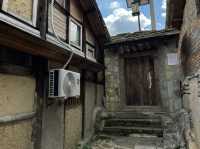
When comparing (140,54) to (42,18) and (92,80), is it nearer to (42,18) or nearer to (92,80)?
(92,80)

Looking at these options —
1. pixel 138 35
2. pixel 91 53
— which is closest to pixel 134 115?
pixel 91 53

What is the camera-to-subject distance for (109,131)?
5648 millimetres

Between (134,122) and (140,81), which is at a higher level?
(140,81)

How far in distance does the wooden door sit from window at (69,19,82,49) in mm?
2831

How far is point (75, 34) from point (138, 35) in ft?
9.31

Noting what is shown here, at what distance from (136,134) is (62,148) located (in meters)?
2.50

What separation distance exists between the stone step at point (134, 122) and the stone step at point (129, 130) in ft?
0.70

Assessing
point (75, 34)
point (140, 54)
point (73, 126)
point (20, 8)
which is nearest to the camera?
point (20, 8)

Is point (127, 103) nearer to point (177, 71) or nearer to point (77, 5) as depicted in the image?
point (177, 71)

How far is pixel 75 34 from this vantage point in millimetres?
5324

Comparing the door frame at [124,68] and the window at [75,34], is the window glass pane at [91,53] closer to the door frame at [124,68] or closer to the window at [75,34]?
the window at [75,34]

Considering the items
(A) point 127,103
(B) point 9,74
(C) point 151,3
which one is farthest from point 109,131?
(C) point 151,3

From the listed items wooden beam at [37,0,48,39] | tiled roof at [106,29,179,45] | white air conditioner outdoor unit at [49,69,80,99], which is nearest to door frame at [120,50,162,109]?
tiled roof at [106,29,179,45]

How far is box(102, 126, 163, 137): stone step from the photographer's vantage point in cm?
525
